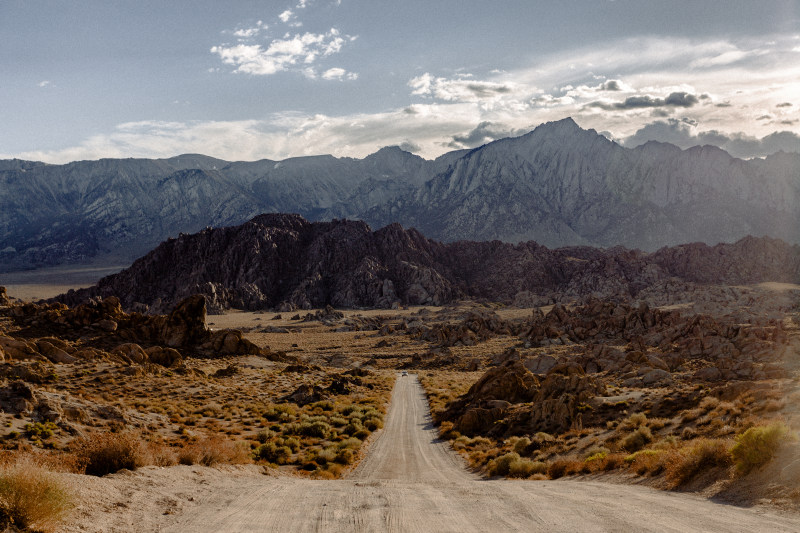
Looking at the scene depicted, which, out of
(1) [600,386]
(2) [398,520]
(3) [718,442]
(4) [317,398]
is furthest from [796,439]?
(4) [317,398]

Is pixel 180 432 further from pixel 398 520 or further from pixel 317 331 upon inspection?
pixel 317 331

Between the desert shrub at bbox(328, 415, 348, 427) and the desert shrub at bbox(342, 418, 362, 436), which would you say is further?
the desert shrub at bbox(328, 415, 348, 427)

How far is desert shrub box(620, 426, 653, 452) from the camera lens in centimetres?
2097

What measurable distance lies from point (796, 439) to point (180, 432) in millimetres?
24638

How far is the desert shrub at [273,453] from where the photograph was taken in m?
22.3

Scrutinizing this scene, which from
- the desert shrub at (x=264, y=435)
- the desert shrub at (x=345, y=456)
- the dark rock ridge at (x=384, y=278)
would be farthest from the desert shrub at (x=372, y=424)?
the dark rock ridge at (x=384, y=278)

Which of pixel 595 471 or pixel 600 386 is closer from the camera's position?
pixel 595 471

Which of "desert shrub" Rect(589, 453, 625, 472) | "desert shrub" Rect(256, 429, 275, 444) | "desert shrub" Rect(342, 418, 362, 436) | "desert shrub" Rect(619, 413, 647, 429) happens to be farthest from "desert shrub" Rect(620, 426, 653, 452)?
"desert shrub" Rect(256, 429, 275, 444)

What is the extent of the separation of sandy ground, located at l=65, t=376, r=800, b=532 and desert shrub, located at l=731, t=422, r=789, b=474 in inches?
71.0

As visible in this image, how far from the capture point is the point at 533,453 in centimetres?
2341

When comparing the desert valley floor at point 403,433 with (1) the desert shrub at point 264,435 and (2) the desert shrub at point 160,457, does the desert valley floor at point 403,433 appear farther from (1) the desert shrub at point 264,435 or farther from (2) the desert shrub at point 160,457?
(1) the desert shrub at point 264,435

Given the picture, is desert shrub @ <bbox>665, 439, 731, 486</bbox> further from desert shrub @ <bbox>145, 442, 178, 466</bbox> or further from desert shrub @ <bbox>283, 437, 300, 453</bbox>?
desert shrub @ <bbox>283, 437, 300, 453</bbox>

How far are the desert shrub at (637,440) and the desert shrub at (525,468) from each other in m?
3.93

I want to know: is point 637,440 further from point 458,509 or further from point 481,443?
point 458,509
